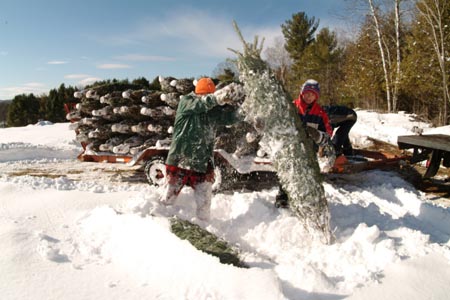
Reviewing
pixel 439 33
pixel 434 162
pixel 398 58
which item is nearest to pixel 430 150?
pixel 434 162

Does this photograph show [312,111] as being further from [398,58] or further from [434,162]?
[398,58]

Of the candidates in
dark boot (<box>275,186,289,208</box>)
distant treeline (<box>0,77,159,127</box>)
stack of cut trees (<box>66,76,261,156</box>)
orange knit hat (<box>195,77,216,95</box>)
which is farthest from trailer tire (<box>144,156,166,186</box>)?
distant treeline (<box>0,77,159,127</box>)

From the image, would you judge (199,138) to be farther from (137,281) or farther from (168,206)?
(137,281)

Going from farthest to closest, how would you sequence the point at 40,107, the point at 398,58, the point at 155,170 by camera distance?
the point at 40,107, the point at 398,58, the point at 155,170

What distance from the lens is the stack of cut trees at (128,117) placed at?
22.5 feet

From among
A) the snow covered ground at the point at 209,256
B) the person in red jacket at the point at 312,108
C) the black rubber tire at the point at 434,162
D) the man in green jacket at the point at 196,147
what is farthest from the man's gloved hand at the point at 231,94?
the black rubber tire at the point at 434,162

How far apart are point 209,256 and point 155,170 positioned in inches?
136

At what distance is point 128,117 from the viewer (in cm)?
759

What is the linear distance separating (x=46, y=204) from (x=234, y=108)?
102 inches

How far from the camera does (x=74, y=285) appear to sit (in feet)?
8.57

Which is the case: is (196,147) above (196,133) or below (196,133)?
below

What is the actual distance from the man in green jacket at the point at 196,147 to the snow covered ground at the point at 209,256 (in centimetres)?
28

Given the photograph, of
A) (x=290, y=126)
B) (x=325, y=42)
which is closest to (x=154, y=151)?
(x=290, y=126)

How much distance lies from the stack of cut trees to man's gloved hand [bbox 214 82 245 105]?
2380 mm
